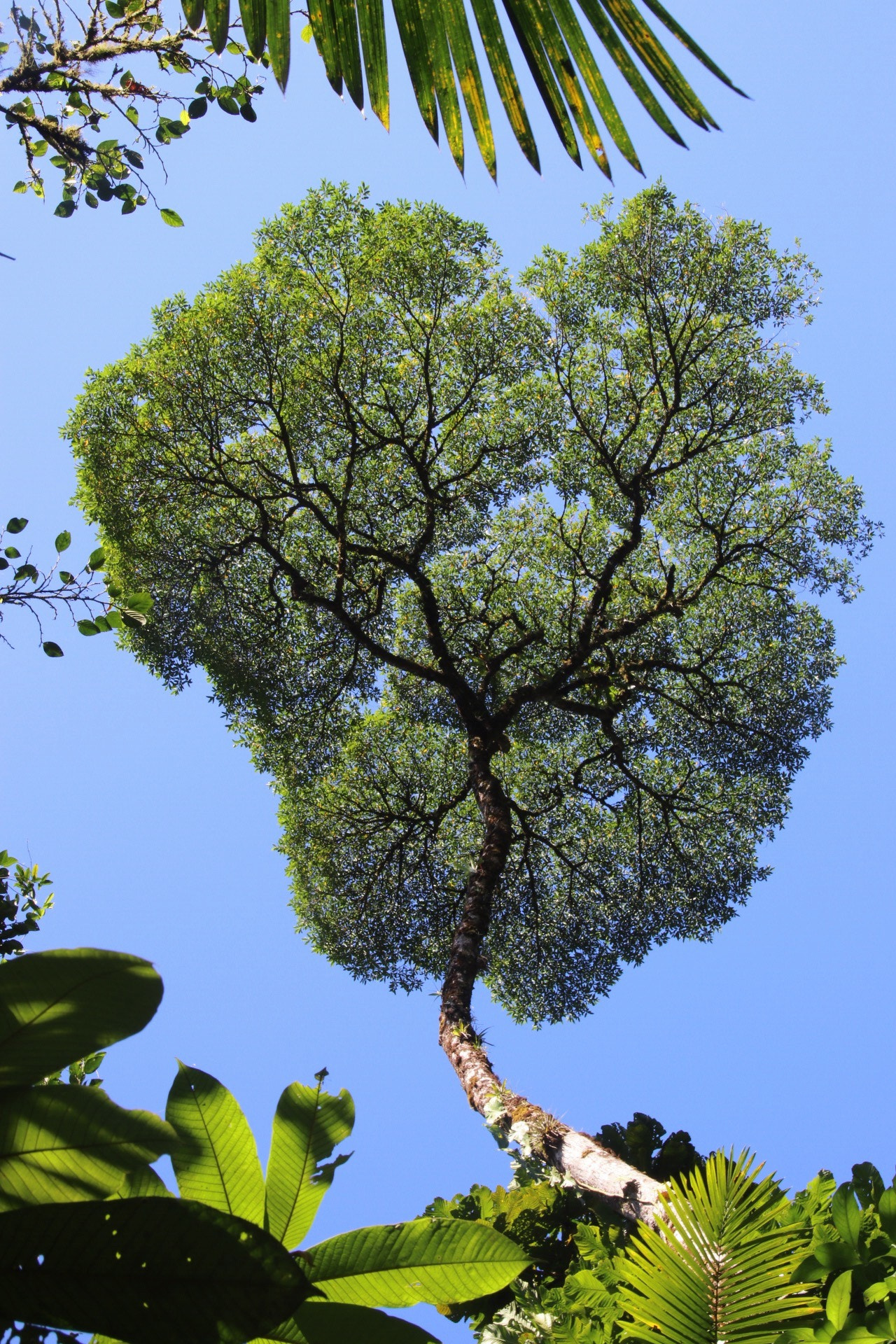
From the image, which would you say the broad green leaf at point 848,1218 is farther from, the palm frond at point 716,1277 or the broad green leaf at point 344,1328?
the broad green leaf at point 344,1328

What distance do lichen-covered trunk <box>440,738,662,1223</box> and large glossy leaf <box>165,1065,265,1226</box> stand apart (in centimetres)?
105

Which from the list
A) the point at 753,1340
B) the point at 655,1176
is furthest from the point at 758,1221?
the point at 655,1176

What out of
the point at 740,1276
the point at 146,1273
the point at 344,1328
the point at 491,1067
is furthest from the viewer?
the point at 491,1067

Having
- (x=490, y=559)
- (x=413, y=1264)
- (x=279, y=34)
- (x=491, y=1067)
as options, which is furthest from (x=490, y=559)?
(x=413, y=1264)

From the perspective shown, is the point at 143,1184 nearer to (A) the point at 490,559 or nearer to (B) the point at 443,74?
(B) the point at 443,74

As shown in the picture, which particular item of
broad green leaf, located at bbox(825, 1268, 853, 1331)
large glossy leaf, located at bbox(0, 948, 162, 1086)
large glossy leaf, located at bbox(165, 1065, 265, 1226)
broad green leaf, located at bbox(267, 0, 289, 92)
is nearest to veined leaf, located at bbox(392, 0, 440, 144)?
broad green leaf, located at bbox(267, 0, 289, 92)

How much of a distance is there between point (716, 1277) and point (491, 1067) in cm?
534

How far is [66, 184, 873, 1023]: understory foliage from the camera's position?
35.6 feet

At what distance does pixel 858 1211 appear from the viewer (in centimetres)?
194

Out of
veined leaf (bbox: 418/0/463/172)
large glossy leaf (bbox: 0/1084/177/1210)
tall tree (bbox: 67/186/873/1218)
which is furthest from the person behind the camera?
tall tree (bbox: 67/186/873/1218)

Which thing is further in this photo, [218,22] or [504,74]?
[218,22]

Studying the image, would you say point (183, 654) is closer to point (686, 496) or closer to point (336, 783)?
Answer: point (336, 783)

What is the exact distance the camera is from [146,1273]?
749mm

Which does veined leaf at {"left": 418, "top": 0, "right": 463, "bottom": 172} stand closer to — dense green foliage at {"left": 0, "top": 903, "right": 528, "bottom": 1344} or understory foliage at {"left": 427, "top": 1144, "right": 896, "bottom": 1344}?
dense green foliage at {"left": 0, "top": 903, "right": 528, "bottom": 1344}
